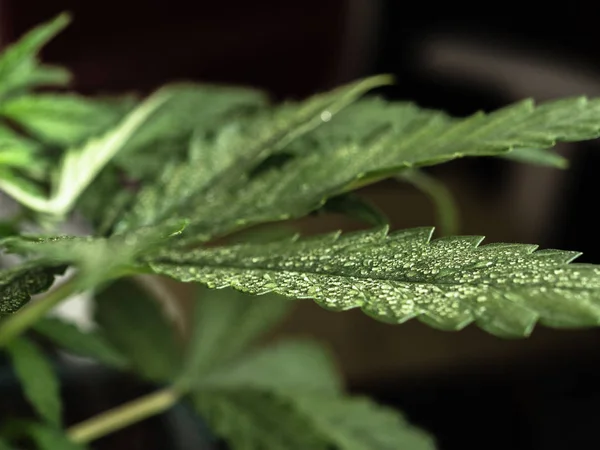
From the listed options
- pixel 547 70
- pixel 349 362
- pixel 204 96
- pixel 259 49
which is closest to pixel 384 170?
pixel 204 96

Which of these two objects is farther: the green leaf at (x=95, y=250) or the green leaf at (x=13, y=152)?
the green leaf at (x=13, y=152)

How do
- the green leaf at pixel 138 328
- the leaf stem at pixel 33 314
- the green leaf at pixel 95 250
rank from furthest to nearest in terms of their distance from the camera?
the green leaf at pixel 138 328 → the leaf stem at pixel 33 314 → the green leaf at pixel 95 250

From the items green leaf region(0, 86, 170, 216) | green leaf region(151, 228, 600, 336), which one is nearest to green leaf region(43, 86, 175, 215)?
green leaf region(0, 86, 170, 216)

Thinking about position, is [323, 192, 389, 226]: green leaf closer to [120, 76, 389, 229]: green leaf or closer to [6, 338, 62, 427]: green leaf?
[120, 76, 389, 229]: green leaf

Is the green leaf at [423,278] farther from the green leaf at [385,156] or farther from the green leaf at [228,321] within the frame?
the green leaf at [228,321]

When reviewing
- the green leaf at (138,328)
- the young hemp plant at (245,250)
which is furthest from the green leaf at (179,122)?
the green leaf at (138,328)
